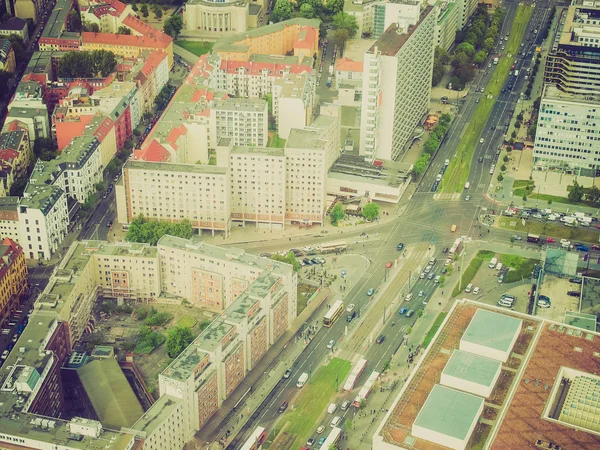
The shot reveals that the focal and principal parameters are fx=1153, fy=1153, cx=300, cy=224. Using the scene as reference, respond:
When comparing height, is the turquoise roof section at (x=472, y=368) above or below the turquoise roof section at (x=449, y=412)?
above

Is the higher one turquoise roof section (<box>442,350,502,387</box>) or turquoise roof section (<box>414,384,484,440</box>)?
turquoise roof section (<box>442,350,502,387</box>)

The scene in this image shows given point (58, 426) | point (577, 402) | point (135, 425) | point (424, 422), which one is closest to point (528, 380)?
point (577, 402)

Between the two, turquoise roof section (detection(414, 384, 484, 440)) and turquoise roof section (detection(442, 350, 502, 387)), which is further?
turquoise roof section (detection(442, 350, 502, 387))

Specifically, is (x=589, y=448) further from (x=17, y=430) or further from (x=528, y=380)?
(x=17, y=430)

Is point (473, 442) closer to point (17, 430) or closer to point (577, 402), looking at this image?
point (577, 402)

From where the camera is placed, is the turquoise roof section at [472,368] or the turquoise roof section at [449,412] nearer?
the turquoise roof section at [449,412]

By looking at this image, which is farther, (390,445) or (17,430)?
(17,430)

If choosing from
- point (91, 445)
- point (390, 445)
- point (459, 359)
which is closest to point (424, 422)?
point (390, 445)
